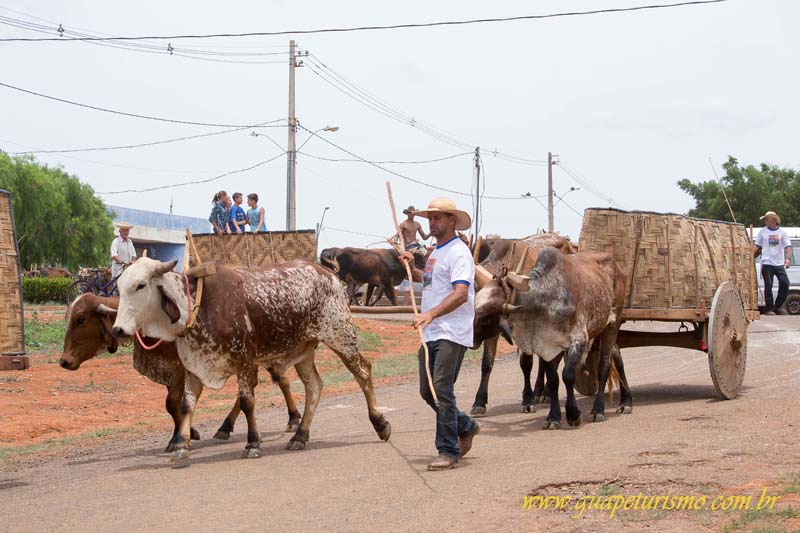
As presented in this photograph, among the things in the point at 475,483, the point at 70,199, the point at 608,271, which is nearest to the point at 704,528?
the point at 475,483

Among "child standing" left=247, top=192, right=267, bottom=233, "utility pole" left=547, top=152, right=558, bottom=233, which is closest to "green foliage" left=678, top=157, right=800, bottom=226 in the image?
"utility pole" left=547, top=152, right=558, bottom=233

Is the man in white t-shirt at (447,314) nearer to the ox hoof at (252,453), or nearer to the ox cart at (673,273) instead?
the ox hoof at (252,453)

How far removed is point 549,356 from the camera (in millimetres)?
10477

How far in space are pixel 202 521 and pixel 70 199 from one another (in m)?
49.3

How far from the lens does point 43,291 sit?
1451 inches

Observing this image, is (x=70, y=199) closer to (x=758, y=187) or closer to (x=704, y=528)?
(x=758, y=187)

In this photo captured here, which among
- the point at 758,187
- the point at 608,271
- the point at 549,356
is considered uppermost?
the point at 758,187

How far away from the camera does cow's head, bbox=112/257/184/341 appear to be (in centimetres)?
899

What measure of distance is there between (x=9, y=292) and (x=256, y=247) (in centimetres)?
442

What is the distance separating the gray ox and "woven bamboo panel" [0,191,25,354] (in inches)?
34.7

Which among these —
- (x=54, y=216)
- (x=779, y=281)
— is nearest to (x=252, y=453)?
(x=779, y=281)

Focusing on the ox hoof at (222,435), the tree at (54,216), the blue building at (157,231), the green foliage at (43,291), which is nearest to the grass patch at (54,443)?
the ox hoof at (222,435)

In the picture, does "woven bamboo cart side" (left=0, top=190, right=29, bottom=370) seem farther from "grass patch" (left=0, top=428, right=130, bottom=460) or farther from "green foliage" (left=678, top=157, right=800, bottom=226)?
"green foliage" (left=678, top=157, right=800, bottom=226)

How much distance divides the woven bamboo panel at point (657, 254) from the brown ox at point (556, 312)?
103 centimetres
